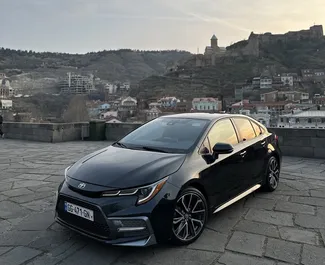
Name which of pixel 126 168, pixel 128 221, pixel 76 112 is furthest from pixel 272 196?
pixel 76 112

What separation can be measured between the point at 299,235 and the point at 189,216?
1256 mm

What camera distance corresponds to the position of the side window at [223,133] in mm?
3932

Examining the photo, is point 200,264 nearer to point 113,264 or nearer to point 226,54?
point 113,264

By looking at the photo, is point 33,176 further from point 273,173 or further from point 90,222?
point 273,173

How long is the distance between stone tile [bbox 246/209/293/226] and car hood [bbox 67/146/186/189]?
135cm

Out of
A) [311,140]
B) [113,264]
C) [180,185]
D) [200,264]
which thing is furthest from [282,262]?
[311,140]

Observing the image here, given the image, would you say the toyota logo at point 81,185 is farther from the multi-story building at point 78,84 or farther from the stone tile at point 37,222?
the multi-story building at point 78,84

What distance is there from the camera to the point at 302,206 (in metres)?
4.43

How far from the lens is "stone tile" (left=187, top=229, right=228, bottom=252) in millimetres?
3159

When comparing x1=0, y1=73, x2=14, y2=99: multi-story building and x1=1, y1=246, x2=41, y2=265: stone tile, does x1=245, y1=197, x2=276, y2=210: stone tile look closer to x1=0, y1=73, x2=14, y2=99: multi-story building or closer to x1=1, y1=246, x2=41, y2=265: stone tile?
x1=1, y1=246, x2=41, y2=265: stone tile

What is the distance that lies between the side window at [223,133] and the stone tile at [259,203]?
96 centimetres

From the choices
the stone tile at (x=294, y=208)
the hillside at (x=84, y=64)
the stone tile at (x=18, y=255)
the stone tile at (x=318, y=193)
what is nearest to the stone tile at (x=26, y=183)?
the stone tile at (x=18, y=255)

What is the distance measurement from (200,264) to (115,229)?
32.2 inches

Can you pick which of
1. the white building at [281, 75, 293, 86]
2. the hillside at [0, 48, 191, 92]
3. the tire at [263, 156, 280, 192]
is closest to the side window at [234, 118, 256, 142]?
the tire at [263, 156, 280, 192]
